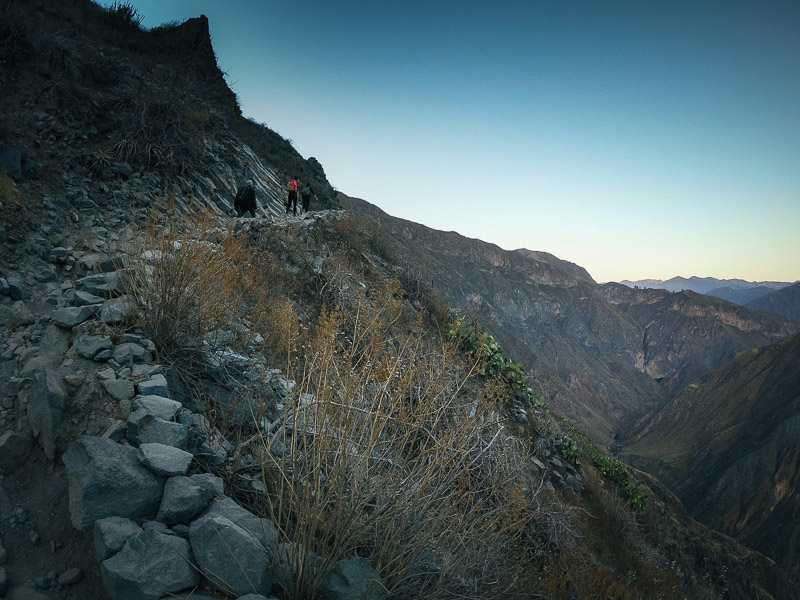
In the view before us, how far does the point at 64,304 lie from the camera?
3.21 meters

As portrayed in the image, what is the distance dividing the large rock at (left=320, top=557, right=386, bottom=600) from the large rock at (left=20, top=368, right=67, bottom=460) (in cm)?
164

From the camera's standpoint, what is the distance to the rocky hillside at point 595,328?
98250 millimetres

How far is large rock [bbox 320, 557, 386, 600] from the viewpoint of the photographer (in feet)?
5.30

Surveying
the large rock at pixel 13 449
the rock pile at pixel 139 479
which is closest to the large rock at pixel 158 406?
the rock pile at pixel 139 479

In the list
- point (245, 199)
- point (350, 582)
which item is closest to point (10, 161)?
point (245, 199)

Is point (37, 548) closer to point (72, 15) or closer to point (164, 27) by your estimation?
Result: point (72, 15)

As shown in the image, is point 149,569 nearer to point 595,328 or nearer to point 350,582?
point 350,582

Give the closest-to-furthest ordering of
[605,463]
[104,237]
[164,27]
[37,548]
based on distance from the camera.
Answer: [37,548] < [104,237] < [605,463] < [164,27]

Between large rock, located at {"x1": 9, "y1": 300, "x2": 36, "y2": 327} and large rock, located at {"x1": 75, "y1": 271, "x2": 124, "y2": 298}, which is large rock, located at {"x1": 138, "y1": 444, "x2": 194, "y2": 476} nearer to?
large rock, located at {"x1": 75, "y1": 271, "x2": 124, "y2": 298}

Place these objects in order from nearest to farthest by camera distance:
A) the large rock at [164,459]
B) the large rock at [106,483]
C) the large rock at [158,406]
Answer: the large rock at [106,483] < the large rock at [164,459] < the large rock at [158,406]

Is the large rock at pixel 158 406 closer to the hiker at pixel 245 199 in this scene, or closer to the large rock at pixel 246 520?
the large rock at pixel 246 520

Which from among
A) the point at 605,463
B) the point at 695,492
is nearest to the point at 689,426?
the point at 695,492

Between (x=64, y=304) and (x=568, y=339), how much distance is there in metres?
139

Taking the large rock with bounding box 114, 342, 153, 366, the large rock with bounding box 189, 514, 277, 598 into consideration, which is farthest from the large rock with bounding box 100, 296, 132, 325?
the large rock with bounding box 189, 514, 277, 598
